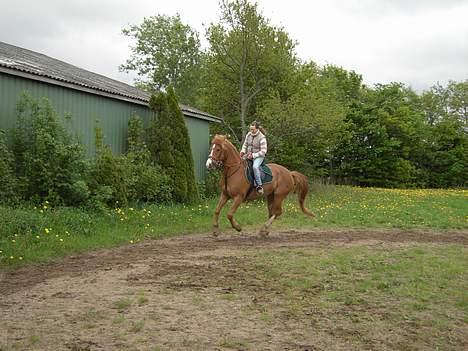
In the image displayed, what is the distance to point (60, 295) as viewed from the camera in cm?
594

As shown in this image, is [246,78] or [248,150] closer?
[248,150]

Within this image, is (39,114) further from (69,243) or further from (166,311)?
(166,311)

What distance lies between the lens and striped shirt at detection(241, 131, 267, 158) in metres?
11.7

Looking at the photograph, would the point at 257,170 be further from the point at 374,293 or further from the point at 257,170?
the point at 374,293

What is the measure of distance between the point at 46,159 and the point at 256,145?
4.81 m

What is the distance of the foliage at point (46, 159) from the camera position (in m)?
11.3

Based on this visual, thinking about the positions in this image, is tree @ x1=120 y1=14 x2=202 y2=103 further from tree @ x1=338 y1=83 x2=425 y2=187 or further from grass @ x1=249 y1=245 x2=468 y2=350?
grass @ x1=249 y1=245 x2=468 y2=350

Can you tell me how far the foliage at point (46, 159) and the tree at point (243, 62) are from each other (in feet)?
42.2

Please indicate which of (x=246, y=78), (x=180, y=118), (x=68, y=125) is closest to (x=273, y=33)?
(x=246, y=78)

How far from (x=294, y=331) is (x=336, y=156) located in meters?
35.1

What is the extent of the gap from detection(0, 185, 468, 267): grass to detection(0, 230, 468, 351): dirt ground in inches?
25.3

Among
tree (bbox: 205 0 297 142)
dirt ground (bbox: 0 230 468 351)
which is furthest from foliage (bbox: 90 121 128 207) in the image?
tree (bbox: 205 0 297 142)

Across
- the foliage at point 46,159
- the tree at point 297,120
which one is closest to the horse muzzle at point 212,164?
the foliage at point 46,159

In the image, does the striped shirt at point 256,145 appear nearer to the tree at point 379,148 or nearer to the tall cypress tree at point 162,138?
the tall cypress tree at point 162,138
